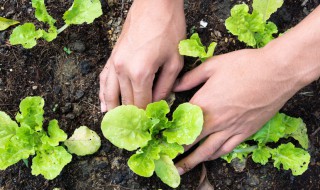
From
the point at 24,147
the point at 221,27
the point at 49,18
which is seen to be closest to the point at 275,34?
the point at 221,27

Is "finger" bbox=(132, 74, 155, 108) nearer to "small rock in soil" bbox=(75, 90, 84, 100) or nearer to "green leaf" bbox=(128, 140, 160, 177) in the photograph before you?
"green leaf" bbox=(128, 140, 160, 177)

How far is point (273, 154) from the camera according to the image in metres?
2.04

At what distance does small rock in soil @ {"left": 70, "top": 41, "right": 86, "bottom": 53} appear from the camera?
2133 mm

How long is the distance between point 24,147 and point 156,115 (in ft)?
1.86

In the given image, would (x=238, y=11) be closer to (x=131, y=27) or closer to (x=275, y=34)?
(x=275, y=34)

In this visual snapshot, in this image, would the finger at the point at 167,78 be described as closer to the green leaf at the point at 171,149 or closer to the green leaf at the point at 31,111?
the green leaf at the point at 171,149

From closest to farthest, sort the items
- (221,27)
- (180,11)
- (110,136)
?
(110,136) → (180,11) → (221,27)

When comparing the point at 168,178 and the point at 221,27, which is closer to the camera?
A: the point at 168,178

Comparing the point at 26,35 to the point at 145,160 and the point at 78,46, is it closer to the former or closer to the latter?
the point at 78,46

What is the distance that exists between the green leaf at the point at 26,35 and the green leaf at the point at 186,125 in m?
0.70

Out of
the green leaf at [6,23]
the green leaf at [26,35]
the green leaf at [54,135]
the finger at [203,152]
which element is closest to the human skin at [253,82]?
the finger at [203,152]

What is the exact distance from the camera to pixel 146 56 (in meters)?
1.78

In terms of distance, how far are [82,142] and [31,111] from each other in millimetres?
246

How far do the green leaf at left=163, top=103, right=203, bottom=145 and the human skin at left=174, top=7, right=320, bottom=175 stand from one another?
0.05 metres
